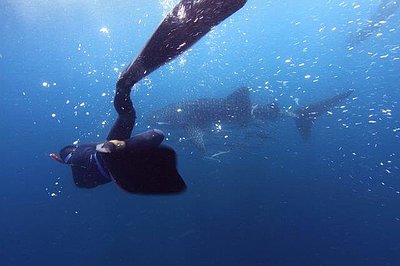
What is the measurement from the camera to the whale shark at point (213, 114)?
13.7 meters

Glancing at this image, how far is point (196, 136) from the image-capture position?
1336 cm

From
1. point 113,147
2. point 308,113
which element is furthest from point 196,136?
point 113,147

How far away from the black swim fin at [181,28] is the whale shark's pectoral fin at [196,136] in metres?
11.0

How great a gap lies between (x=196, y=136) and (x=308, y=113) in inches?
241

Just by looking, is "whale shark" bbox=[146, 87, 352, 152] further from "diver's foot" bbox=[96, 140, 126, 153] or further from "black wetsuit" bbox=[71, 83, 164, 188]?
"diver's foot" bbox=[96, 140, 126, 153]

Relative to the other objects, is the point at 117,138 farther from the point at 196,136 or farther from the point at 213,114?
the point at 213,114

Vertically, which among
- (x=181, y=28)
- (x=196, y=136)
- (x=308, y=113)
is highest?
(x=181, y=28)

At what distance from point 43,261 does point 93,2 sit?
15.6 meters

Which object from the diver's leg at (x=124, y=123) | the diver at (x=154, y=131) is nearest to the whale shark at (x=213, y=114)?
the diver's leg at (x=124, y=123)

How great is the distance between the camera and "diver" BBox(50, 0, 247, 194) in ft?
6.01

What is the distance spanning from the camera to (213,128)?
15.0m

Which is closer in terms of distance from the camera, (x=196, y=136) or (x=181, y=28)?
(x=181, y=28)

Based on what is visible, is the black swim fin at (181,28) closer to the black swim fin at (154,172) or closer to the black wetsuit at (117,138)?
the black wetsuit at (117,138)

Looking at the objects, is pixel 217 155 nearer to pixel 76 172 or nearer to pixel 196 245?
pixel 196 245
